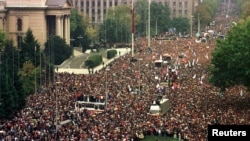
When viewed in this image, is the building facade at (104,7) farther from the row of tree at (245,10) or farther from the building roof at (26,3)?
the building roof at (26,3)

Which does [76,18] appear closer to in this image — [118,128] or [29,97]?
[29,97]

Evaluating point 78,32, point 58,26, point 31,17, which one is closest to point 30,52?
point 58,26

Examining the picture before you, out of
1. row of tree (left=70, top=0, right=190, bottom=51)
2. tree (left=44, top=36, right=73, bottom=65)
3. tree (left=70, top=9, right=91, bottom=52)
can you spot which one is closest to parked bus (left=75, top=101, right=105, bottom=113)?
tree (left=44, top=36, right=73, bottom=65)

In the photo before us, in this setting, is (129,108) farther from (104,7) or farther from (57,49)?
(104,7)

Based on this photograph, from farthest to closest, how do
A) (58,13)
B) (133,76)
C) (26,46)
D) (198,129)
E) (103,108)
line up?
1. (58,13)
2. (26,46)
3. (133,76)
4. (103,108)
5. (198,129)

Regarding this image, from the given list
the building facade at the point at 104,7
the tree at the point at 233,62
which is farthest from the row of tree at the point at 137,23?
the tree at the point at 233,62

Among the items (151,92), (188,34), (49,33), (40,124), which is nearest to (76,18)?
(49,33)

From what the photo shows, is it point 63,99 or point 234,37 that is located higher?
point 234,37
